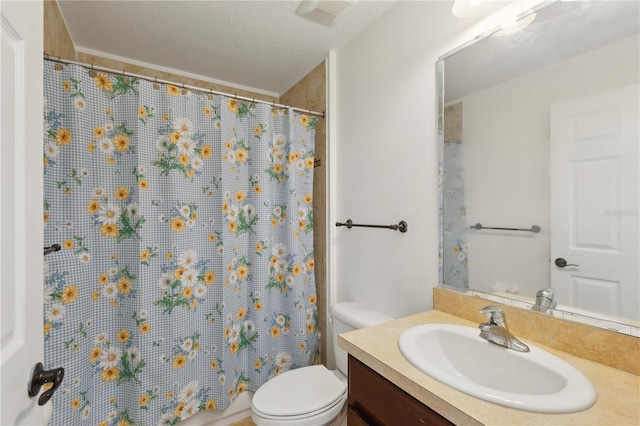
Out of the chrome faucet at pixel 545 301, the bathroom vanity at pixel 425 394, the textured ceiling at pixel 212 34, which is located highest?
the textured ceiling at pixel 212 34

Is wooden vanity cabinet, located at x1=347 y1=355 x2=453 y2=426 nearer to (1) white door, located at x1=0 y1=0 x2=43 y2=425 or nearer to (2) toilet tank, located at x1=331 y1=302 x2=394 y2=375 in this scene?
(2) toilet tank, located at x1=331 y1=302 x2=394 y2=375

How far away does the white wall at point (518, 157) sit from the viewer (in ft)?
2.90

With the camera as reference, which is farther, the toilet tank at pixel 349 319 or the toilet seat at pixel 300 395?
the toilet tank at pixel 349 319

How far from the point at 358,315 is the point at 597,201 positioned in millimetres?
1121

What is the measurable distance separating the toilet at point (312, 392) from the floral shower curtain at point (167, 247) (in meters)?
0.36

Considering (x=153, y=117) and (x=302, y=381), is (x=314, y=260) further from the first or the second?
(x=153, y=117)

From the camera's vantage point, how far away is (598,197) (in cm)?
86

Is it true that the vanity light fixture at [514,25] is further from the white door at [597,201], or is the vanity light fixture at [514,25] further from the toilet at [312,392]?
the toilet at [312,392]

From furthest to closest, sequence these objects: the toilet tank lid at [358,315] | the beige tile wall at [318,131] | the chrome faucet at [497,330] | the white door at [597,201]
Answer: the beige tile wall at [318,131]
the toilet tank lid at [358,315]
the chrome faucet at [497,330]
the white door at [597,201]

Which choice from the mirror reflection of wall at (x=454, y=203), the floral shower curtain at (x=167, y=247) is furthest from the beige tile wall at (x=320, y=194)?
the mirror reflection of wall at (x=454, y=203)

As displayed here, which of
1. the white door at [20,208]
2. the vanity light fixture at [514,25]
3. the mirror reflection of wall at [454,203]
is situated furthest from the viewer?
the mirror reflection of wall at [454,203]

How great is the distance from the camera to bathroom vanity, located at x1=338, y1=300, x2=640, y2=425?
61 cm

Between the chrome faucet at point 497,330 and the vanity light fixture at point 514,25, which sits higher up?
the vanity light fixture at point 514,25

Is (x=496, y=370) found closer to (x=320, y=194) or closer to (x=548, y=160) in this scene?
(x=548, y=160)
